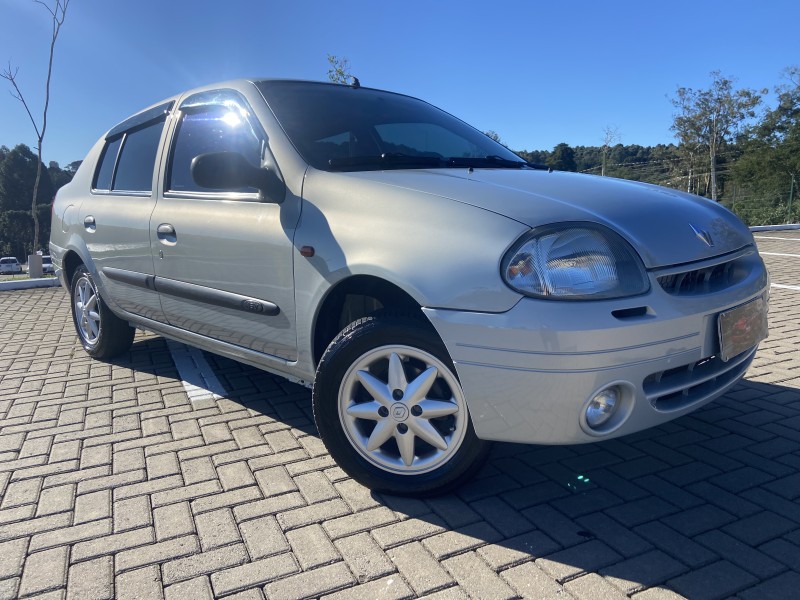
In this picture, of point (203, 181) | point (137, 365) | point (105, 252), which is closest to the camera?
point (203, 181)

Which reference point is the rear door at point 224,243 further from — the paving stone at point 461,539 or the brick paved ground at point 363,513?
the paving stone at point 461,539

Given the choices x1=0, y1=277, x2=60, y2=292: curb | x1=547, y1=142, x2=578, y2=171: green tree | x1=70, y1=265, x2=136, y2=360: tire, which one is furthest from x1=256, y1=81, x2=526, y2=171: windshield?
x1=0, y1=277, x2=60, y2=292: curb

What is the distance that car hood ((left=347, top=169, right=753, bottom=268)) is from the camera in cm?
216

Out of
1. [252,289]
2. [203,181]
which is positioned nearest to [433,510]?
[252,289]

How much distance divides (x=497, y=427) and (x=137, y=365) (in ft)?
10.7

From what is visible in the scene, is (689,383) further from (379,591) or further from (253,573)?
(253,573)

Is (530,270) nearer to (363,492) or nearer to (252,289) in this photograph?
(363,492)

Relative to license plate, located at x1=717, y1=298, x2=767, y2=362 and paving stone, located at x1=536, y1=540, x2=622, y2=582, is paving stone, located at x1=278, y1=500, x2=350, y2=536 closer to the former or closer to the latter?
paving stone, located at x1=536, y1=540, x2=622, y2=582

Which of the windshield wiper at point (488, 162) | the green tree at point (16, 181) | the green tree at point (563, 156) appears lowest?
the windshield wiper at point (488, 162)

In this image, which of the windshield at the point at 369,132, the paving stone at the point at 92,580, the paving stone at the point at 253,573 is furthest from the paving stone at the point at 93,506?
the windshield at the point at 369,132

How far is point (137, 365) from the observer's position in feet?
14.7

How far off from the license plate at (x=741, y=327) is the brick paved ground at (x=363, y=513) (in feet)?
1.89

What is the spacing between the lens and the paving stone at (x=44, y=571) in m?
1.93

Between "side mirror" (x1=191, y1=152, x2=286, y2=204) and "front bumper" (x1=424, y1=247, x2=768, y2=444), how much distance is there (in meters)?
1.02
